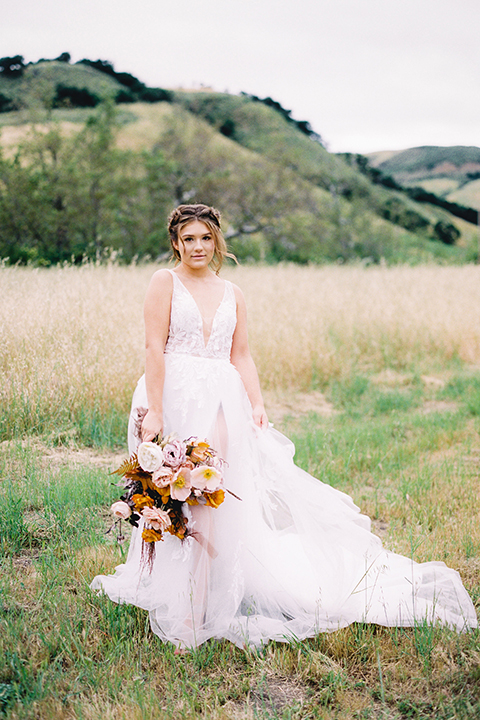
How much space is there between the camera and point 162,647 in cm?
243

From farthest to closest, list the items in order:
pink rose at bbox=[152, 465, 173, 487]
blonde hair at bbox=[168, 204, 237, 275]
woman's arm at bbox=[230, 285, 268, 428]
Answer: woman's arm at bbox=[230, 285, 268, 428] < blonde hair at bbox=[168, 204, 237, 275] < pink rose at bbox=[152, 465, 173, 487]

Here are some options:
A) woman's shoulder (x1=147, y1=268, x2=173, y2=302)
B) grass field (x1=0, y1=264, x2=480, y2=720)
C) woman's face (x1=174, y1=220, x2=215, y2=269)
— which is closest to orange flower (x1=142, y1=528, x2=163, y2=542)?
grass field (x1=0, y1=264, x2=480, y2=720)

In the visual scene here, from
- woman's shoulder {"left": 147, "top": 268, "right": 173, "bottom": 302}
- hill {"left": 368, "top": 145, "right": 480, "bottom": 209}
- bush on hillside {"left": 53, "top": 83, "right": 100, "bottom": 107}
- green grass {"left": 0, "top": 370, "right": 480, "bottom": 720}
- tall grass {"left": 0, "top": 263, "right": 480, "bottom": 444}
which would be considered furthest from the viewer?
hill {"left": 368, "top": 145, "right": 480, "bottom": 209}

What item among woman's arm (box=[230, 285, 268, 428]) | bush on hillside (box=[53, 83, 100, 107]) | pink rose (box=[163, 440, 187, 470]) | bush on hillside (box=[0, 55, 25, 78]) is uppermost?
bush on hillside (box=[53, 83, 100, 107])

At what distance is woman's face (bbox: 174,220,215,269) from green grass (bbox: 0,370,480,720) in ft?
5.66

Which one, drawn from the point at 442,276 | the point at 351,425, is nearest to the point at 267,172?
the point at 442,276

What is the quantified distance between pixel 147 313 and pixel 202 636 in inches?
60.0

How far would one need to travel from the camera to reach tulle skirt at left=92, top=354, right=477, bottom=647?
255cm

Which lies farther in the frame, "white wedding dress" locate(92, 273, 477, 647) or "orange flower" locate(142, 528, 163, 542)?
"white wedding dress" locate(92, 273, 477, 647)

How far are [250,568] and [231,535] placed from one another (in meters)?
0.20

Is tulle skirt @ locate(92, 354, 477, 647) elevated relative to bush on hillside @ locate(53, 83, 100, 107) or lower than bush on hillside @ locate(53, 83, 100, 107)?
lower

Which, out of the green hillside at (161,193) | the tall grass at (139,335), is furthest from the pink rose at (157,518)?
the green hillside at (161,193)

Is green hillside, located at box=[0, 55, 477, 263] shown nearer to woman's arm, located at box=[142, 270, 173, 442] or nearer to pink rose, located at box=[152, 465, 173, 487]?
woman's arm, located at box=[142, 270, 173, 442]

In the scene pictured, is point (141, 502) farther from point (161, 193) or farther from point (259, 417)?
point (161, 193)
